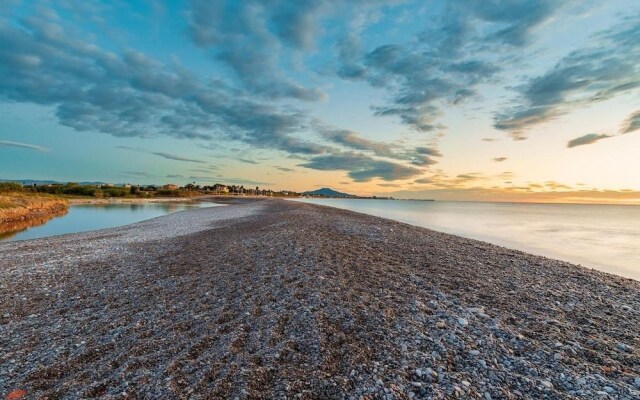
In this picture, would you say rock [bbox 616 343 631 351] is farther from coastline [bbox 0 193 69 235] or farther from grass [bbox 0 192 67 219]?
grass [bbox 0 192 67 219]

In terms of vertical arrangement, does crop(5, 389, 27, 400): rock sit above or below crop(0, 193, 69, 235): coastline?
above

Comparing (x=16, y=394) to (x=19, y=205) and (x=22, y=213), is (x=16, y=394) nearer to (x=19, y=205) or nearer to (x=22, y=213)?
(x=22, y=213)

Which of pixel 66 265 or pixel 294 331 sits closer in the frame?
pixel 294 331

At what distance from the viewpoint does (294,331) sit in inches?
287

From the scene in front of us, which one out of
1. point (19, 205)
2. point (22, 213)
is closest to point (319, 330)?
point (22, 213)

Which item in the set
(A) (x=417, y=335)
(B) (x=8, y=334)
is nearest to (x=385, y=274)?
(A) (x=417, y=335)

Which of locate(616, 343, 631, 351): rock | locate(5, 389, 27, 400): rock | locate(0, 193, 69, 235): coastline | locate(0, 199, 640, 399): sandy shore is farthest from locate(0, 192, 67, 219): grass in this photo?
locate(616, 343, 631, 351): rock

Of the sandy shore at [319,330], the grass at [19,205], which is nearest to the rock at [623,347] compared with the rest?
the sandy shore at [319,330]

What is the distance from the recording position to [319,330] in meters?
7.25

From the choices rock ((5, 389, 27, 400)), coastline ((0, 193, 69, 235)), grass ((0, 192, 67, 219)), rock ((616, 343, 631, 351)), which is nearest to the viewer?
rock ((5, 389, 27, 400))

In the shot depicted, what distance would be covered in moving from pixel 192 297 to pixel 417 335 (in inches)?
269

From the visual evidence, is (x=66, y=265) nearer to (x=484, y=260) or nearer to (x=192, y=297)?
(x=192, y=297)

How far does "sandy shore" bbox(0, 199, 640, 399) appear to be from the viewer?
537cm

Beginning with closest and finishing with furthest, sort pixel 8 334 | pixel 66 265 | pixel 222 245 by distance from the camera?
pixel 8 334 → pixel 66 265 → pixel 222 245
